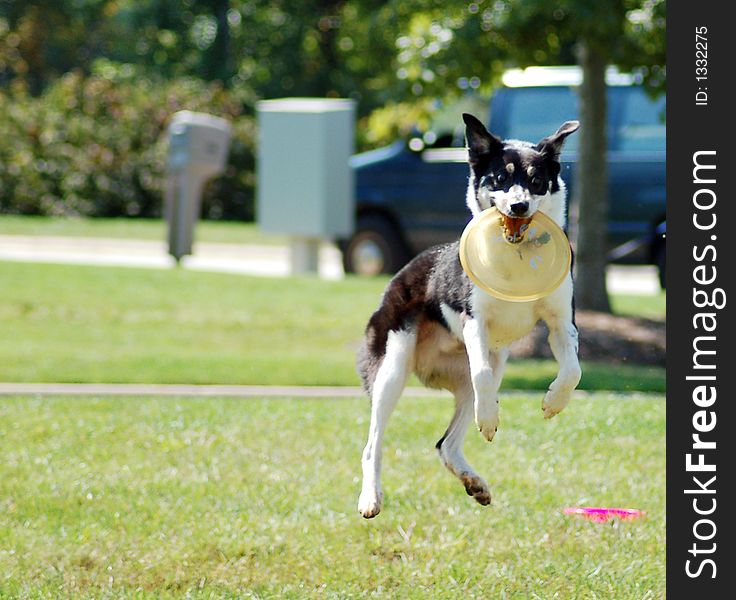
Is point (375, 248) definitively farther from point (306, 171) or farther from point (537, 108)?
point (537, 108)

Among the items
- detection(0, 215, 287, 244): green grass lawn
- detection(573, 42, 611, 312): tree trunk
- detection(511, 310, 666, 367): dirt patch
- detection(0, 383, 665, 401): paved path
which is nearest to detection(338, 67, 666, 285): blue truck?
detection(573, 42, 611, 312): tree trunk

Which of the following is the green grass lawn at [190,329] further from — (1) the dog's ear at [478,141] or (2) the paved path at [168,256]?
(1) the dog's ear at [478,141]

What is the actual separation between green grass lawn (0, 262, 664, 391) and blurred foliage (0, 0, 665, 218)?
208 centimetres

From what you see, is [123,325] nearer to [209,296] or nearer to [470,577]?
[209,296]

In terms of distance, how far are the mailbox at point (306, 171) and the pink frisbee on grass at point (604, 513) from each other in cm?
1026

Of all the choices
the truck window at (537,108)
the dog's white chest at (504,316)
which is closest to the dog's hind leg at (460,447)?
the dog's white chest at (504,316)

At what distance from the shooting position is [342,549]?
19.7 ft

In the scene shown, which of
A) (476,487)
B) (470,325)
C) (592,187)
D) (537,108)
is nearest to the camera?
(470,325)

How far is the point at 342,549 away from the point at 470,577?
23.3 inches

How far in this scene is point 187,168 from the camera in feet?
56.2

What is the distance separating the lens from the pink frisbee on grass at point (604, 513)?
6477mm

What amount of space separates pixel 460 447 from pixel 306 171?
12.6 m

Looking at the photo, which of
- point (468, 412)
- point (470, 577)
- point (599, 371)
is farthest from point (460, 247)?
point (599, 371)

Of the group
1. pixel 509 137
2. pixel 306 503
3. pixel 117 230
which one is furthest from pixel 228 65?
pixel 306 503
